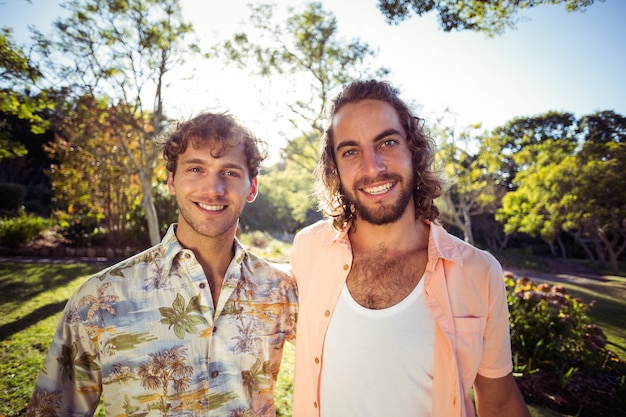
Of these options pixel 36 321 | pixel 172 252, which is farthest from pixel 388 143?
pixel 36 321

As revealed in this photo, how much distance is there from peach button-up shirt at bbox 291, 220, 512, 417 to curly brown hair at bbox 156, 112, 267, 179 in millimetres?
1097

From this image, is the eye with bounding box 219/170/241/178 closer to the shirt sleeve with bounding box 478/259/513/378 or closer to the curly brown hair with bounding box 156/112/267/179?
the curly brown hair with bounding box 156/112/267/179

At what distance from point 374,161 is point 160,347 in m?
1.77

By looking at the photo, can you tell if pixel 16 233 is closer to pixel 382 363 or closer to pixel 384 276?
pixel 384 276

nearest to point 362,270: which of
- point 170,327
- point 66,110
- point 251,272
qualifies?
point 251,272

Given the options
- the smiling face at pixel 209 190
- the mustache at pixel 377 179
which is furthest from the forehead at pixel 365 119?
the smiling face at pixel 209 190

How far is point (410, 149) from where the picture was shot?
8.43 feet

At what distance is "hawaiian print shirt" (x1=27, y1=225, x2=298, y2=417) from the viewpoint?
1.63 meters

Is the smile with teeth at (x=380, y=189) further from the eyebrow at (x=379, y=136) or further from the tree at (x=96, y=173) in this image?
the tree at (x=96, y=173)

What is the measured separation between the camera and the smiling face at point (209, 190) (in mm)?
2045

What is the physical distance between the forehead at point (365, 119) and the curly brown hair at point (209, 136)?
702 millimetres

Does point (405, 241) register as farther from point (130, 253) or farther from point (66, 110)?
point (130, 253)

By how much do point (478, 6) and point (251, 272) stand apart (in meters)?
5.49

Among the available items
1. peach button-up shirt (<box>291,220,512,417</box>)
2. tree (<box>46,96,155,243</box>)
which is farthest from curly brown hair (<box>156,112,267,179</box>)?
tree (<box>46,96,155,243</box>)
